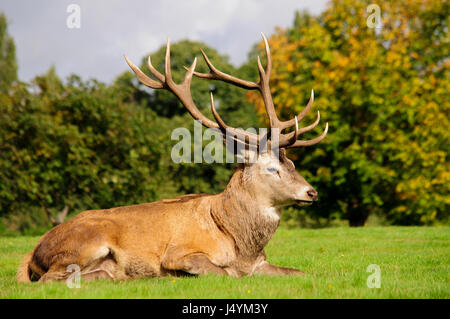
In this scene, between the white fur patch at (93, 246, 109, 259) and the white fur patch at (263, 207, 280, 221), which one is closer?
the white fur patch at (93, 246, 109, 259)

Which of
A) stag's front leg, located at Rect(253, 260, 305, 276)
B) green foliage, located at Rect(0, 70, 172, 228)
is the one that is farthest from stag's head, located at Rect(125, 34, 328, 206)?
green foliage, located at Rect(0, 70, 172, 228)

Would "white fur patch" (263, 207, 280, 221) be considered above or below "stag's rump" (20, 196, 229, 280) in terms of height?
above

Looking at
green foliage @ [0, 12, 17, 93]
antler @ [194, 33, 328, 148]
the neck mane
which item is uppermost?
green foliage @ [0, 12, 17, 93]

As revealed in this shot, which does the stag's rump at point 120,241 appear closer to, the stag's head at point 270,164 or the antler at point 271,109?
the stag's head at point 270,164

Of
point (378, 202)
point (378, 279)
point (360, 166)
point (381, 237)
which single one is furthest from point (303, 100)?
point (378, 279)

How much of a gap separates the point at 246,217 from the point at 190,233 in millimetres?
693

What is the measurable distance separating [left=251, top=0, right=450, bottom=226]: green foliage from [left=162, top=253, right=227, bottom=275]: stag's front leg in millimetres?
12298

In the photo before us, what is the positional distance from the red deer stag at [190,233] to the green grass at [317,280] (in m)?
0.29

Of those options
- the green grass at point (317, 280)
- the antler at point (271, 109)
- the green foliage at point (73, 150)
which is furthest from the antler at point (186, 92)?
the green foliage at point (73, 150)

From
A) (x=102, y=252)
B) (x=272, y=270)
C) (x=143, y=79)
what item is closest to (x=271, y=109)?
(x=143, y=79)

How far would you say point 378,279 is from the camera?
18.4ft

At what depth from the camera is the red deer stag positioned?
590 centimetres

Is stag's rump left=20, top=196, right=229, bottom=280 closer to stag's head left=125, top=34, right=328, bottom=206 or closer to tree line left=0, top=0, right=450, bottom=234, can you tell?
stag's head left=125, top=34, right=328, bottom=206

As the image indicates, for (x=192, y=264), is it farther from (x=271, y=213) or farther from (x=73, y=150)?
(x=73, y=150)
